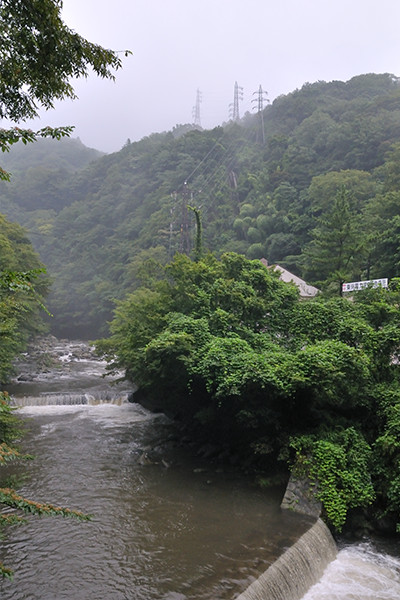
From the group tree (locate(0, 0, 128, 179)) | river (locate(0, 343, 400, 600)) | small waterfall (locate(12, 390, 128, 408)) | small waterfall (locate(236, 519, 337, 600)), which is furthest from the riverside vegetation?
tree (locate(0, 0, 128, 179))

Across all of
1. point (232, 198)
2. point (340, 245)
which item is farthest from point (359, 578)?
point (232, 198)

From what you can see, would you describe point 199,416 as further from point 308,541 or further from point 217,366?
point 308,541

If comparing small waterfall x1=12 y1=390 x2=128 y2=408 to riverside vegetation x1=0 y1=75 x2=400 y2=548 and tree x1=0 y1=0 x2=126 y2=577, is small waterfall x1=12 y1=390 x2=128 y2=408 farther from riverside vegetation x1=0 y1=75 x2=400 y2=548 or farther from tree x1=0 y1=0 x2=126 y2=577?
tree x1=0 y1=0 x2=126 y2=577

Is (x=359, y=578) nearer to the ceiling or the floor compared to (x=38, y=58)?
nearer to the floor

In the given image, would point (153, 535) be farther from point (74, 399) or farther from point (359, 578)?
point (74, 399)

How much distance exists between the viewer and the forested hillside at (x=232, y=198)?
37.6 m

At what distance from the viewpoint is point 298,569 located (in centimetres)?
823

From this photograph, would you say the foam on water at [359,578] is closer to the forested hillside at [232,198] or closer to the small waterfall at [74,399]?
the forested hillside at [232,198]

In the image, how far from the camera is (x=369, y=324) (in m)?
14.1

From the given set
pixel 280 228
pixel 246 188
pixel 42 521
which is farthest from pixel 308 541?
pixel 246 188

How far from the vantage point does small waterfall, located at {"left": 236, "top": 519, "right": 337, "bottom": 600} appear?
744 cm

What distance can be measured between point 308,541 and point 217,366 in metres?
4.97

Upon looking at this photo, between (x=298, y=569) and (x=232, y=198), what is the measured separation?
59681 millimetres

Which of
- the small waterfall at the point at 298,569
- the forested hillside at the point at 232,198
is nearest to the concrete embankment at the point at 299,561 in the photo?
the small waterfall at the point at 298,569
